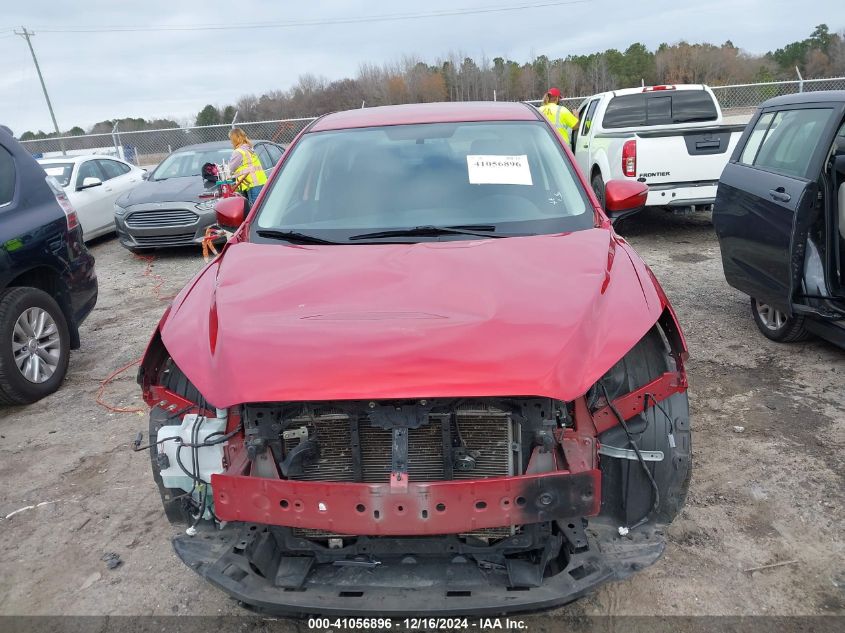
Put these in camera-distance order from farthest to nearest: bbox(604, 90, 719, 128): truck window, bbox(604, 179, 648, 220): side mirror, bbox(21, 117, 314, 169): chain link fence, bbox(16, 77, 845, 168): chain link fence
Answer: bbox(21, 117, 314, 169): chain link fence
bbox(16, 77, 845, 168): chain link fence
bbox(604, 90, 719, 128): truck window
bbox(604, 179, 648, 220): side mirror

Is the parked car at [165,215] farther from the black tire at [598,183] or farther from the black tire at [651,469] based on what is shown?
the black tire at [651,469]

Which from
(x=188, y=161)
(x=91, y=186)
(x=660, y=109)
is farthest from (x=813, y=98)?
(x=91, y=186)

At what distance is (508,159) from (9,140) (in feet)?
13.4

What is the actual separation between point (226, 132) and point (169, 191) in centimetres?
1223

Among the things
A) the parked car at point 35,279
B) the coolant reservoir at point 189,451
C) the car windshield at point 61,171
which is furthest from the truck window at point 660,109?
the coolant reservoir at point 189,451

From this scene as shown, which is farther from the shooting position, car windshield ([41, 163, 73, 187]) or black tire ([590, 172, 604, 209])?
car windshield ([41, 163, 73, 187])

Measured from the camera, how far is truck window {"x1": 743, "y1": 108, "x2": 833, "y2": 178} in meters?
4.54

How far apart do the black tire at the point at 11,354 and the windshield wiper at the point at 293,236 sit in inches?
99.9

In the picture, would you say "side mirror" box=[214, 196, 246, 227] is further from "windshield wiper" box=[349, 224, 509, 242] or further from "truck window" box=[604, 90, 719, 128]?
"truck window" box=[604, 90, 719, 128]

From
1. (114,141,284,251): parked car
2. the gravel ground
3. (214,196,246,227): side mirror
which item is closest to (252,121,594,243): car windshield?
(214,196,246,227): side mirror

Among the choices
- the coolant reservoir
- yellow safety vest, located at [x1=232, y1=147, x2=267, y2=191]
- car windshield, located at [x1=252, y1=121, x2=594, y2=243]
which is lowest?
the coolant reservoir

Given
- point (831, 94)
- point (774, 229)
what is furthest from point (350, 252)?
point (831, 94)

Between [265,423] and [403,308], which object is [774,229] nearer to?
[403,308]

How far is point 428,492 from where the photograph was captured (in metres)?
2.00
